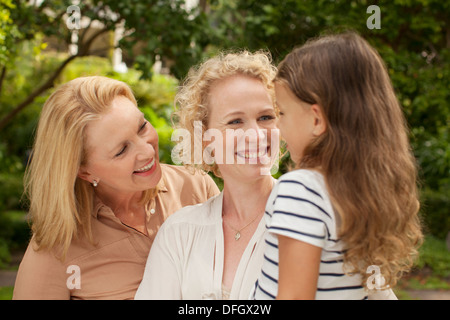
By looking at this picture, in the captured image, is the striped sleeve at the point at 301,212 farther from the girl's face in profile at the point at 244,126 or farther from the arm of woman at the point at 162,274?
the arm of woman at the point at 162,274

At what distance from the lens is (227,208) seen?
2.29m

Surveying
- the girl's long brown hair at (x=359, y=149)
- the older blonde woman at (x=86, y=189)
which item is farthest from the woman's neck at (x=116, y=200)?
the girl's long brown hair at (x=359, y=149)

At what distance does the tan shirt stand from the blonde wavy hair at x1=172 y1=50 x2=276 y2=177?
0.47 meters

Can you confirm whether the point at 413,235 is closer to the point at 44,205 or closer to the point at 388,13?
the point at 44,205

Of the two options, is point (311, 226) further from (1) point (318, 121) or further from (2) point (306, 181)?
(1) point (318, 121)

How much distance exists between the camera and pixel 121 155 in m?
2.27

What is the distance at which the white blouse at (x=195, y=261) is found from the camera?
200 cm

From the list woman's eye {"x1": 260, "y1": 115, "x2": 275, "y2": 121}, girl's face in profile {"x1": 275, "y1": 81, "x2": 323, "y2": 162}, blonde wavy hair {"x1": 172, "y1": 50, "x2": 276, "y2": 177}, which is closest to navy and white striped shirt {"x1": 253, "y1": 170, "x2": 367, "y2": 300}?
girl's face in profile {"x1": 275, "y1": 81, "x2": 323, "y2": 162}

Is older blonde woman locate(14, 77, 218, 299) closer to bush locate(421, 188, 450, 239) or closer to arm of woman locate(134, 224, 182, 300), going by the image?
arm of woman locate(134, 224, 182, 300)

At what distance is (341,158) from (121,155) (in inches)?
42.2

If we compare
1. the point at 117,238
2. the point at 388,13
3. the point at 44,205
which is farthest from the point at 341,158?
the point at 388,13

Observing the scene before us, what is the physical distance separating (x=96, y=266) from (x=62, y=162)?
477 millimetres

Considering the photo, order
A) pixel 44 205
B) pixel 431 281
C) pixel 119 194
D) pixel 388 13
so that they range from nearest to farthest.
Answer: pixel 44 205 → pixel 119 194 → pixel 388 13 → pixel 431 281

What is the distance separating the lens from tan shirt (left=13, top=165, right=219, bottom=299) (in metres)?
2.16
